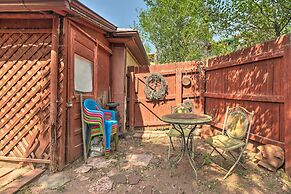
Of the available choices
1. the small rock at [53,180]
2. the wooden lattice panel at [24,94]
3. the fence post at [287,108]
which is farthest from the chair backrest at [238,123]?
the wooden lattice panel at [24,94]

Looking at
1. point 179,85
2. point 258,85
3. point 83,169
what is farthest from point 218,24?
point 83,169

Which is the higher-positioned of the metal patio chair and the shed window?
the shed window

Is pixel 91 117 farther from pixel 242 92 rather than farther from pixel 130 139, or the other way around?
pixel 242 92

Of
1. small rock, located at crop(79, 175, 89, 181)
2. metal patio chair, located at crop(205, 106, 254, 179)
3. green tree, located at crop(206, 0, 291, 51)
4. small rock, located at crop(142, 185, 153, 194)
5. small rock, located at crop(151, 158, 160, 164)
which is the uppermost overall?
green tree, located at crop(206, 0, 291, 51)

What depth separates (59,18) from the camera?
2766mm

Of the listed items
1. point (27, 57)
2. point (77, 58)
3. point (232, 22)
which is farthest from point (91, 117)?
point (232, 22)

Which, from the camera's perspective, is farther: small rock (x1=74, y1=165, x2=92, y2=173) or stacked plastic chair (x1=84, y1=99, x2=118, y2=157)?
stacked plastic chair (x1=84, y1=99, x2=118, y2=157)

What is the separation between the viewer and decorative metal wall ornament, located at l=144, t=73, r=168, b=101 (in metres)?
4.98

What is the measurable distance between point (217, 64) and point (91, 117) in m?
3.16

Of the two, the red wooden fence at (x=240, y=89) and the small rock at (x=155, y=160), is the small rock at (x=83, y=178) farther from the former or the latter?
the red wooden fence at (x=240, y=89)

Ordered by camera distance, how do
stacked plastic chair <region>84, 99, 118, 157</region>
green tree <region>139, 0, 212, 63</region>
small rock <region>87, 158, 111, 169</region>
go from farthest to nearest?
green tree <region>139, 0, 212, 63</region> < stacked plastic chair <region>84, 99, 118, 157</region> < small rock <region>87, 158, 111, 169</region>

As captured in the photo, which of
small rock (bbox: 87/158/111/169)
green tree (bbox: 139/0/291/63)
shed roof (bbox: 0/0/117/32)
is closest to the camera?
shed roof (bbox: 0/0/117/32)

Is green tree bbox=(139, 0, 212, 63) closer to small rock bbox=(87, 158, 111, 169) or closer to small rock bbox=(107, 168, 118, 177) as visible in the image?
small rock bbox=(87, 158, 111, 169)

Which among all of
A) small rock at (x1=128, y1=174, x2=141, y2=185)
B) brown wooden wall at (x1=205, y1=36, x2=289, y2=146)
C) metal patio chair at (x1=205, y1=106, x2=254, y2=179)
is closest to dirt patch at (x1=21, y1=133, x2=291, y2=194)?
small rock at (x1=128, y1=174, x2=141, y2=185)
